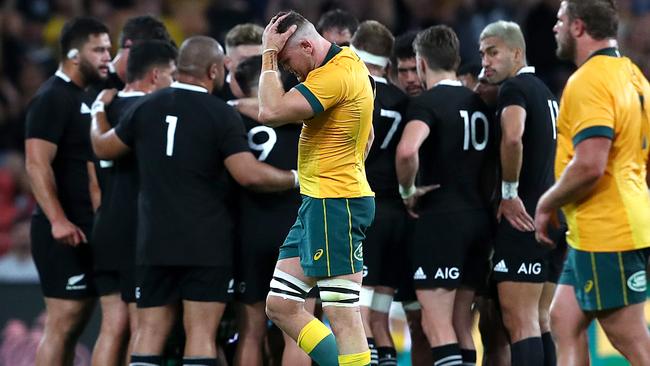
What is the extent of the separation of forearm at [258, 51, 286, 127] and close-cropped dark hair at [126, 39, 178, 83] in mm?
1869

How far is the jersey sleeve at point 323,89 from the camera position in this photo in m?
6.53

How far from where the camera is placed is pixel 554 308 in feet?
22.1

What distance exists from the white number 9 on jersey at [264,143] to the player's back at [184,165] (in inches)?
11.7

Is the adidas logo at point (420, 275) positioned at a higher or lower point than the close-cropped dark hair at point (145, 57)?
lower

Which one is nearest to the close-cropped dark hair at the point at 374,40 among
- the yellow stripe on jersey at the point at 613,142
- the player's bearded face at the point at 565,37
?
the player's bearded face at the point at 565,37

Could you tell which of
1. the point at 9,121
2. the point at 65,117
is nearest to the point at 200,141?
the point at 65,117

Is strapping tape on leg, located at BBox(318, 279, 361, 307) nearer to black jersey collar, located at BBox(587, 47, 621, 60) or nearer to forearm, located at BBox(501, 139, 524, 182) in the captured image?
forearm, located at BBox(501, 139, 524, 182)

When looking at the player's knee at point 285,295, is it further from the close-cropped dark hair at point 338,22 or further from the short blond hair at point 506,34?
the close-cropped dark hair at point 338,22

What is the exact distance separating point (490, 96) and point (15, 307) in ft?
17.7

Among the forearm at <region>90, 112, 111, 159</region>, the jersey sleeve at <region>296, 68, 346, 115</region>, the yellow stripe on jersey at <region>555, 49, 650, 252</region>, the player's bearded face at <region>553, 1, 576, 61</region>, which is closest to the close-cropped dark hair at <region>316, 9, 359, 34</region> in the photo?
the forearm at <region>90, 112, 111, 159</region>

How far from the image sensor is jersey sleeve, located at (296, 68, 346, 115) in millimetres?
6527

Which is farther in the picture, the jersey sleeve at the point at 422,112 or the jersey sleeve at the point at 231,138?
the jersey sleeve at the point at 422,112

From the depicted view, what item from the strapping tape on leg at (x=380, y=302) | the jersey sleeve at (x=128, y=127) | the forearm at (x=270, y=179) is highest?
the jersey sleeve at (x=128, y=127)

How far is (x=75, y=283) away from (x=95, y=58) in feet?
5.45
